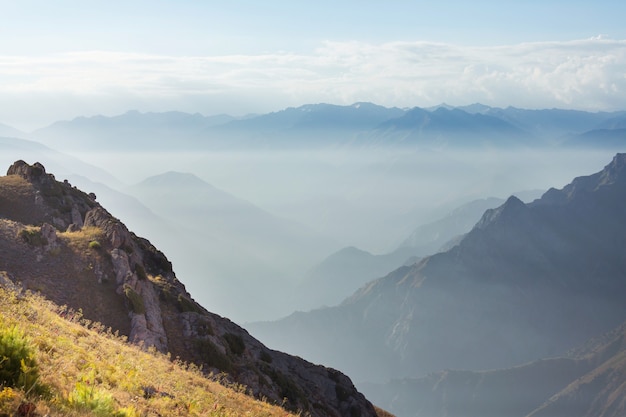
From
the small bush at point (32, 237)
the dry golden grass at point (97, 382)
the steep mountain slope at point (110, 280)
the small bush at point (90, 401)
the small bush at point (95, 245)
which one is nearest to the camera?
the small bush at point (90, 401)

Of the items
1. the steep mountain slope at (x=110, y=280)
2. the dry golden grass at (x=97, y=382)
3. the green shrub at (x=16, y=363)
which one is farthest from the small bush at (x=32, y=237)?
the green shrub at (x=16, y=363)

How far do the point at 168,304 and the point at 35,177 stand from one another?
69.5ft

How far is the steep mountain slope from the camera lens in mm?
35188

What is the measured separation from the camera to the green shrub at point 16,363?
1191 centimetres

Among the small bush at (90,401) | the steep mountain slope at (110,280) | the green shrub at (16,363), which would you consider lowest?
the steep mountain slope at (110,280)

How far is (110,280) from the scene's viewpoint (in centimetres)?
3834

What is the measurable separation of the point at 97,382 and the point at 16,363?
3.29 metres

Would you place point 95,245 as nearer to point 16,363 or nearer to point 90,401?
point 16,363

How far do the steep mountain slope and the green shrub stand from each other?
20.6 meters

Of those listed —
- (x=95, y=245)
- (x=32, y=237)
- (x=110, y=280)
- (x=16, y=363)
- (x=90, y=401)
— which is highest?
(x=16, y=363)

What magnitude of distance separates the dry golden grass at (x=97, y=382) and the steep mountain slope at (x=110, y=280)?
11700mm

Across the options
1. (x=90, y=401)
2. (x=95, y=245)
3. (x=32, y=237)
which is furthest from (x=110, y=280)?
(x=90, y=401)

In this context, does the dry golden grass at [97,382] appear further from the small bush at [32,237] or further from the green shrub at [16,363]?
the small bush at [32,237]

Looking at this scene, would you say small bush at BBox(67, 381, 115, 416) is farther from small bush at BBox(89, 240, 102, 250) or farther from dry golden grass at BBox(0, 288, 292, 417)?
small bush at BBox(89, 240, 102, 250)
